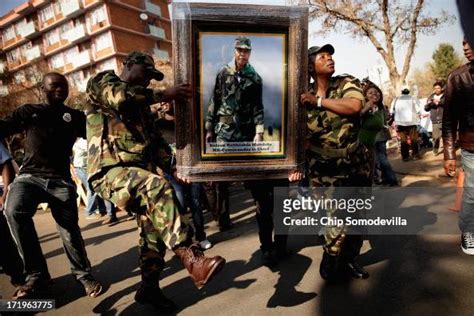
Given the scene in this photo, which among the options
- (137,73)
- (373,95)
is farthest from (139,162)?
(373,95)

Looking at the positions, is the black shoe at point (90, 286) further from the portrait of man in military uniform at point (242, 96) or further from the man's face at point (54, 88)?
the portrait of man in military uniform at point (242, 96)

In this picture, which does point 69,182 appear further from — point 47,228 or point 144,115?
point 47,228

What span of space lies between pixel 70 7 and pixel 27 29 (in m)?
7.38

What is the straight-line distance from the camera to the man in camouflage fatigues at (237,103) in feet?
7.45

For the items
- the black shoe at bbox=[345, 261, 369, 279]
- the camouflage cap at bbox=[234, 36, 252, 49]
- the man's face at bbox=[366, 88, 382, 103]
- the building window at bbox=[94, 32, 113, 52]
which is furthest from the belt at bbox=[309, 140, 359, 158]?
the building window at bbox=[94, 32, 113, 52]

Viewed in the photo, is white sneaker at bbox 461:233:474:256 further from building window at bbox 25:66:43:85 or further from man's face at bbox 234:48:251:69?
building window at bbox 25:66:43:85

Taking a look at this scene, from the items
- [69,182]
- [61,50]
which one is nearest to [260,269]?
[69,182]

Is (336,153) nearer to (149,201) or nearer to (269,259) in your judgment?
(269,259)

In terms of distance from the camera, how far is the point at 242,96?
2400mm

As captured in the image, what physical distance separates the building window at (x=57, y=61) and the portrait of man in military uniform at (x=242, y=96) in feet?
131

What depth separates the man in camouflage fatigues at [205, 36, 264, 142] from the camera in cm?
227

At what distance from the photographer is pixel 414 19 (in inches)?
531

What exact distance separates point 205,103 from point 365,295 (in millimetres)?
1813

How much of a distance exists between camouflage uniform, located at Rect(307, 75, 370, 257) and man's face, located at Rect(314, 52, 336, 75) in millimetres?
124
